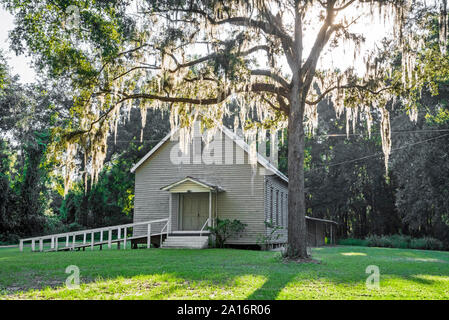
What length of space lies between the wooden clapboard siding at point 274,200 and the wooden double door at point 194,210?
288 cm

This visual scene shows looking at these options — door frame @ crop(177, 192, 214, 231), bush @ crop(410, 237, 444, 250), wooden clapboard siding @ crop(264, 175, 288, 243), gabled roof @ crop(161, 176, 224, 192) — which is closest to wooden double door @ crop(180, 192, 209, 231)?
door frame @ crop(177, 192, 214, 231)

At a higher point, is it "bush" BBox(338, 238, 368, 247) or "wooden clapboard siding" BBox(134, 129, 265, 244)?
"wooden clapboard siding" BBox(134, 129, 265, 244)

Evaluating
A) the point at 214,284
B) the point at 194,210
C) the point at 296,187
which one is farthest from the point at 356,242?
the point at 214,284

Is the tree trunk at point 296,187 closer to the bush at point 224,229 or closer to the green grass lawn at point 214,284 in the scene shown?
the green grass lawn at point 214,284

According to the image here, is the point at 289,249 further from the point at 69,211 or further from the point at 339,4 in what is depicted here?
the point at 69,211

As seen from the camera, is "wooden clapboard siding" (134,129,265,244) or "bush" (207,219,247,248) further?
"wooden clapboard siding" (134,129,265,244)

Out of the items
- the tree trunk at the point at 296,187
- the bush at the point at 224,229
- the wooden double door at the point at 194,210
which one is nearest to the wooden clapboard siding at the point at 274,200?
the bush at the point at 224,229

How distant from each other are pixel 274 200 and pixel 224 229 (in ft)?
13.9

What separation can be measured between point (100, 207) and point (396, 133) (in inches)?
896

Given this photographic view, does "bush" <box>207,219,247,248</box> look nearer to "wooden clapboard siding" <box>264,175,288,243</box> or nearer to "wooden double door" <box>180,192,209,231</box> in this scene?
"wooden double door" <box>180,192,209,231</box>

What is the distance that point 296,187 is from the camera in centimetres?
1197

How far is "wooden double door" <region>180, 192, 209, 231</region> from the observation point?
2014cm

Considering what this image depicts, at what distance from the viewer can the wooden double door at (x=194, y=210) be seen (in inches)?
793

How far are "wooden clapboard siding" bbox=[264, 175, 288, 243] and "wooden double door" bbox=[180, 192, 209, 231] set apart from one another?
2.88 m
